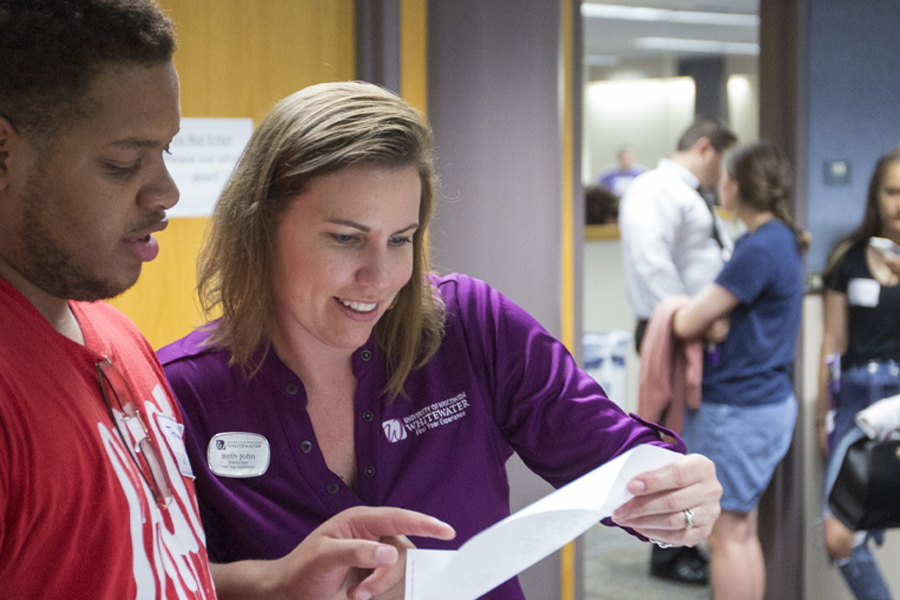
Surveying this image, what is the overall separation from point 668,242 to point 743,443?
87 centimetres

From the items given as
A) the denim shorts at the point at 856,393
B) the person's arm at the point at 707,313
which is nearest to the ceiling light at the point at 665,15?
the person's arm at the point at 707,313

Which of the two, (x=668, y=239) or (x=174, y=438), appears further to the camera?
(x=668, y=239)

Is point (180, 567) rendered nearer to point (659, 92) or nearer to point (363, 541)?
point (363, 541)

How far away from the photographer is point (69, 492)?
73 centimetres

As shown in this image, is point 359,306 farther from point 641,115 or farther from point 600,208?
point 641,115

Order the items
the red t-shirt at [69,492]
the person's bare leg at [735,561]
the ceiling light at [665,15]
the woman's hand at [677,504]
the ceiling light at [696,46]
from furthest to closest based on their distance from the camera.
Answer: the ceiling light at [696,46] < the ceiling light at [665,15] < the person's bare leg at [735,561] < the woman's hand at [677,504] < the red t-shirt at [69,492]

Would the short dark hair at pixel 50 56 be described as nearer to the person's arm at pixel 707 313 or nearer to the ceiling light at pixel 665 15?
the person's arm at pixel 707 313

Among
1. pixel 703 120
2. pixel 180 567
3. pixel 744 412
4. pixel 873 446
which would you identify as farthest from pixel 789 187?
Answer: pixel 180 567

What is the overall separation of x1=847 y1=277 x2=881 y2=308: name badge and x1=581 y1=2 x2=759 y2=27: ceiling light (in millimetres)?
5899

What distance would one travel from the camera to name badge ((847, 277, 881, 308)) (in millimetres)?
3177

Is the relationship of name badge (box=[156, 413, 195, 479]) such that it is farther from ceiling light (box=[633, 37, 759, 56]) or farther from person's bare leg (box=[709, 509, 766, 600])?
ceiling light (box=[633, 37, 759, 56])

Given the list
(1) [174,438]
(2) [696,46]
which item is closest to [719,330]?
(1) [174,438]

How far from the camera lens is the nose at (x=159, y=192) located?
2.77 feet

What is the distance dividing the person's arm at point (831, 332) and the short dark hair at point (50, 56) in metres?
3.11
